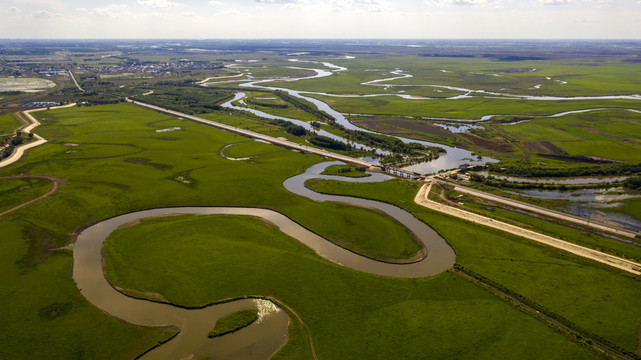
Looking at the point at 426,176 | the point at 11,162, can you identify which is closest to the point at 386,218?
the point at 426,176

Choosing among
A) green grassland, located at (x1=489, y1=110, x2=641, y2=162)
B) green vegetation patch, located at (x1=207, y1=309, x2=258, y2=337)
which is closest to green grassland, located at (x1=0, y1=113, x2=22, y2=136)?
green vegetation patch, located at (x1=207, y1=309, x2=258, y2=337)

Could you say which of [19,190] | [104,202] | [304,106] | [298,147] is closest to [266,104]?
[304,106]

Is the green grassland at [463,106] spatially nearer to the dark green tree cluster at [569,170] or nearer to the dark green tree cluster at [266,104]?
the dark green tree cluster at [266,104]

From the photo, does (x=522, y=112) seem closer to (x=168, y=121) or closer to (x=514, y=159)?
(x=514, y=159)

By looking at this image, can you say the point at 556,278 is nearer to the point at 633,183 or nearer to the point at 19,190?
the point at 633,183

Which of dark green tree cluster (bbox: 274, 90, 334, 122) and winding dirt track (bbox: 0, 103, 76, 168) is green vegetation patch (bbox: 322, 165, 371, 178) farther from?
winding dirt track (bbox: 0, 103, 76, 168)

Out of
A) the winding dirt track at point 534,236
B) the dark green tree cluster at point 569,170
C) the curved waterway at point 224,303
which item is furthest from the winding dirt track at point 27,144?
the dark green tree cluster at point 569,170
